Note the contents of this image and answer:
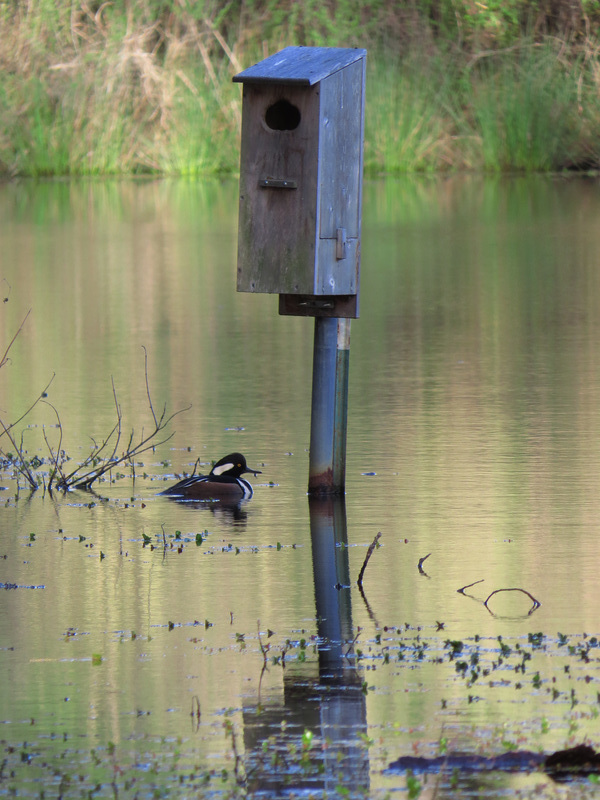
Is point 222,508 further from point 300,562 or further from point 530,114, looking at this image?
point 530,114

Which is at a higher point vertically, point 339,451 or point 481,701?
point 339,451

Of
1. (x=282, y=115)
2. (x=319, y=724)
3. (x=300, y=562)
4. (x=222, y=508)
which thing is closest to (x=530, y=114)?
(x=282, y=115)

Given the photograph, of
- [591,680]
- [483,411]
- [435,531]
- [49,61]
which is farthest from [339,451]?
[49,61]

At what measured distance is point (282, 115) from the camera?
9391 millimetres

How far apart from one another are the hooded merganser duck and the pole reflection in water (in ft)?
6.82

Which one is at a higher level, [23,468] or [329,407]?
[329,407]

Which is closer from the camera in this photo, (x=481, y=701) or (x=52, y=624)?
(x=481, y=701)

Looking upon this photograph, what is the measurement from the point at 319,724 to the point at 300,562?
223 cm

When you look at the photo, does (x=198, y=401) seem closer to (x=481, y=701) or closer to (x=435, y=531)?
(x=435, y=531)

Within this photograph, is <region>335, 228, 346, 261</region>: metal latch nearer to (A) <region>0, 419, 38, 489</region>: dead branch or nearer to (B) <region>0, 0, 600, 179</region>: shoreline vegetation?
(A) <region>0, 419, 38, 489</region>: dead branch

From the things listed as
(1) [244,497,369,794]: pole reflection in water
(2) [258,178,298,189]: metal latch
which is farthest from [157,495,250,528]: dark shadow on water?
(1) [244,497,369,794]: pole reflection in water

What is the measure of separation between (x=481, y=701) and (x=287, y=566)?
6.78 ft

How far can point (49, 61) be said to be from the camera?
1332 inches

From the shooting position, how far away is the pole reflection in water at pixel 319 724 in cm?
504
